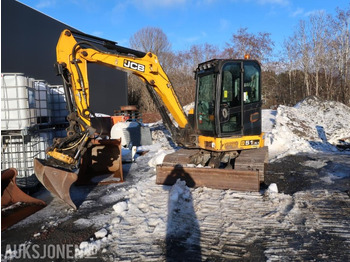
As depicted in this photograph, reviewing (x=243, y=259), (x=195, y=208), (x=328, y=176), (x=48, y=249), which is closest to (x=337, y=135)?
(x=328, y=176)

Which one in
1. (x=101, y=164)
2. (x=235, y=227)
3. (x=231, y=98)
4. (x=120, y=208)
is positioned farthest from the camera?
(x=101, y=164)

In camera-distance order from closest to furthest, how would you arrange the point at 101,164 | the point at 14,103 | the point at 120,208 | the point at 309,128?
the point at 120,208
the point at 14,103
the point at 101,164
the point at 309,128

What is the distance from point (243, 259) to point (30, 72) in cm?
1510

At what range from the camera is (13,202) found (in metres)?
4.54

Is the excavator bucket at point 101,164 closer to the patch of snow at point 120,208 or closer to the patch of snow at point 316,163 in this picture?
the patch of snow at point 120,208

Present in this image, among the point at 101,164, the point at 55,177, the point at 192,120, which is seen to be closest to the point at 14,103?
the point at 55,177

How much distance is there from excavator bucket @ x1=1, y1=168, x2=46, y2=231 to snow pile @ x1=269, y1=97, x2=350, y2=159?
283 inches

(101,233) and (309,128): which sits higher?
(309,128)

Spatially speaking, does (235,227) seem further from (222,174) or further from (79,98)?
(79,98)

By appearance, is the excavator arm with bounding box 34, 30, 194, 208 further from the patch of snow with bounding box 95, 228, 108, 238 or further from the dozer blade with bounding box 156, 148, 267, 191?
the dozer blade with bounding box 156, 148, 267, 191

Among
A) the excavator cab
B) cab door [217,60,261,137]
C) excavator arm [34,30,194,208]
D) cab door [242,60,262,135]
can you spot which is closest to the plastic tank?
excavator arm [34,30,194,208]

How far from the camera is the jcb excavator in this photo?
15.8 feet

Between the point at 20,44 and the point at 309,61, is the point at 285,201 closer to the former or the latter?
the point at 20,44

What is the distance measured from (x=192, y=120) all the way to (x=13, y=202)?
14.3ft
